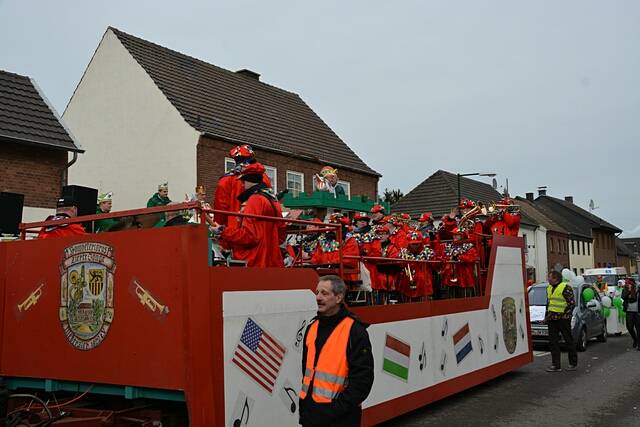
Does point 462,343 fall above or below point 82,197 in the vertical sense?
below

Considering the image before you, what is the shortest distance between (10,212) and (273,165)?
1539 centimetres

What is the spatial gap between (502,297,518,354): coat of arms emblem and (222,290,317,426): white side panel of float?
5.88 meters

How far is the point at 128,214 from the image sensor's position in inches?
203

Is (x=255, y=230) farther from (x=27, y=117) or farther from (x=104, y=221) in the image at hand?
(x=27, y=117)

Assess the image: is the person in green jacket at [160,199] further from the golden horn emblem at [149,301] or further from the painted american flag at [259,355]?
the painted american flag at [259,355]

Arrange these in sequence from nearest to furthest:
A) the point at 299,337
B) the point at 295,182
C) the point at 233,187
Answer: the point at 299,337 → the point at 233,187 → the point at 295,182

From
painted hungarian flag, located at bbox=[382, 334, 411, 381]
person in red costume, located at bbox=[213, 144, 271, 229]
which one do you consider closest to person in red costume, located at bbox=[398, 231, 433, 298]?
painted hungarian flag, located at bbox=[382, 334, 411, 381]

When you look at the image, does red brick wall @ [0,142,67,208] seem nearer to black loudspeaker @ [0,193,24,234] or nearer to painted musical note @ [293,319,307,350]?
black loudspeaker @ [0,193,24,234]

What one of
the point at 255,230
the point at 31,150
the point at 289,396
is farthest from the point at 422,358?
the point at 31,150

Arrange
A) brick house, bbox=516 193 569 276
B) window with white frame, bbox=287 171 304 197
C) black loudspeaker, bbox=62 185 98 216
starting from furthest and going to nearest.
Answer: brick house, bbox=516 193 569 276
window with white frame, bbox=287 171 304 197
black loudspeaker, bbox=62 185 98 216

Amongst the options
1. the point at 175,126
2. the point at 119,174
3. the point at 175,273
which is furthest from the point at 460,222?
the point at 119,174

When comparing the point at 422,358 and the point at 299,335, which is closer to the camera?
the point at 299,335

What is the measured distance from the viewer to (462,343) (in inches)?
367

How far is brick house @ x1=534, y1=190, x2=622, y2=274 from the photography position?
2293 inches
